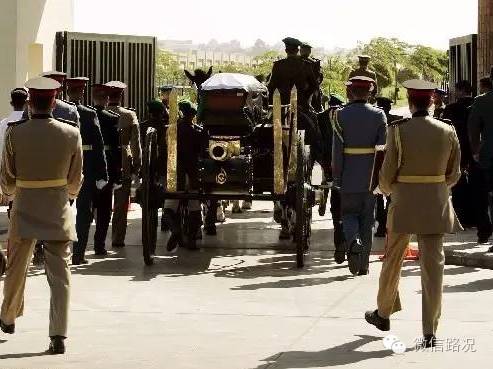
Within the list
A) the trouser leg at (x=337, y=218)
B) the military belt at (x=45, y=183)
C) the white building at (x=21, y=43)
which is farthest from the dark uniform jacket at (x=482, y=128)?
the white building at (x=21, y=43)

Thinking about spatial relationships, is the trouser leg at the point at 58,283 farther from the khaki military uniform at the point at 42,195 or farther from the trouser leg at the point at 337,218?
the trouser leg at the point at 337,218

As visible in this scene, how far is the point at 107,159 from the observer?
14.7 m

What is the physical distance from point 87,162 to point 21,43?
30.1 ft

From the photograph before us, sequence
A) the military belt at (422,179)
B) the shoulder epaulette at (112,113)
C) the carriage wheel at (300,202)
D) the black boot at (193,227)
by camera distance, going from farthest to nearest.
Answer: the black boot at (193,227) < the shoulder epaulette at (112,113) < the carriage wheel at (300,202) < the military belt at (422,179)

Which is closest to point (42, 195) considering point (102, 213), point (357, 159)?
point (357, 159)

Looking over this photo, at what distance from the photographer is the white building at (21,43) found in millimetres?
22188

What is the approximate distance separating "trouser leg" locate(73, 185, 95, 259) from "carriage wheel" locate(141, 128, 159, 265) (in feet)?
1.85

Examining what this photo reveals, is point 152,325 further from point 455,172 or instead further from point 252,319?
point 455,172

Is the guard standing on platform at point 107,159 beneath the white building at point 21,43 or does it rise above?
beneath

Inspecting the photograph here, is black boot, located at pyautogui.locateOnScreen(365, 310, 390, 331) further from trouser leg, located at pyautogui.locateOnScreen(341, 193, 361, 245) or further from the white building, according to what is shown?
the white building

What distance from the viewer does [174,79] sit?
77188 mm

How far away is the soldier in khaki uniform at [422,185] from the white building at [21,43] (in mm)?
13562

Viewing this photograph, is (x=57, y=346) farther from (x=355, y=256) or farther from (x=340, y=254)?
(x=340, y=254)

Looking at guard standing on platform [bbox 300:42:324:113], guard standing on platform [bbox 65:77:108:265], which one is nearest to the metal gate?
guard standing on platform [bbox 300:42:324:113]
